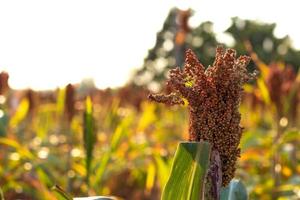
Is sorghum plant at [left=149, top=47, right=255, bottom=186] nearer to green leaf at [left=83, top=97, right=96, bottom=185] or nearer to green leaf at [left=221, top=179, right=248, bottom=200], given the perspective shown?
green leaf at [left=221, top=179, right=248, bottom=200]

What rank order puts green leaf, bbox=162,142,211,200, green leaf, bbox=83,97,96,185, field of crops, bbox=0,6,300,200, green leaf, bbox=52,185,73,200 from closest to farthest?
1. green leaf, bbox=162,142,211,200
2. green leaf, bbox=52,185,73,200
3. green leaf, bbox=83,97,96,185
4. field of crops, bbox=0,6,300,200

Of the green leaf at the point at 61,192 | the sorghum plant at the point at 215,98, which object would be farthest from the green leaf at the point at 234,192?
the green leaf at the point at 61,192

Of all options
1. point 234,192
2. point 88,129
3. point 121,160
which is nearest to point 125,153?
point 121,160

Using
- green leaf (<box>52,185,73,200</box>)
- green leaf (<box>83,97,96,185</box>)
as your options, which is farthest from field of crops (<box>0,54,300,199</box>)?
green leaf (<box>52,185,73,200</box>)

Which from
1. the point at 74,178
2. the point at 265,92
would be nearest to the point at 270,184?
the point at 265,92

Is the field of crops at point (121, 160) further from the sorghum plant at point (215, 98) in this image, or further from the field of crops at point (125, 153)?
the sorghum plant at point (215, 98)

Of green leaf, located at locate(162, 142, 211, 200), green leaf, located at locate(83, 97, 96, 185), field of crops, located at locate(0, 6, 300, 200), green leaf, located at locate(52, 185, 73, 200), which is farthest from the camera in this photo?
field of crops, located at locate(0, 6, 300, 200)
